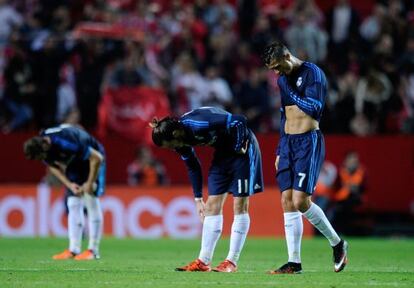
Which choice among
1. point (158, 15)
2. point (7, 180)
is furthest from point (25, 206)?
point (158, 15)

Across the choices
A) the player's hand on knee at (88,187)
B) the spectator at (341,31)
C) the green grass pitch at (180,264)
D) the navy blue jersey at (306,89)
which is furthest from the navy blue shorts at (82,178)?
the spectator at (341,31)

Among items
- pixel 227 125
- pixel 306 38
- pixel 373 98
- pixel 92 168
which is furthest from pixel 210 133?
pixel 306 38

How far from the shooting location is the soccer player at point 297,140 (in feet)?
34.2

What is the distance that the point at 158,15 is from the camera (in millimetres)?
22328

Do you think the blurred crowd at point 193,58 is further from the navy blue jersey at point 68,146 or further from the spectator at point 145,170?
the navy blue jersey at point 68,146

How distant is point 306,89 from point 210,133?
3.63 feet

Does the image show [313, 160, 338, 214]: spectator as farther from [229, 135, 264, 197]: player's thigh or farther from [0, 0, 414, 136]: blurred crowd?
[229, 135, 264, 197]: player's thigh

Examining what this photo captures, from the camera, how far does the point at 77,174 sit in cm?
1409

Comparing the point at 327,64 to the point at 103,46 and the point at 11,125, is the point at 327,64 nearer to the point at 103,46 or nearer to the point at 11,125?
the point at 103,46

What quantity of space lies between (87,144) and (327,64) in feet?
30.6

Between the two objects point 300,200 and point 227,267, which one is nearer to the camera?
point 300,200

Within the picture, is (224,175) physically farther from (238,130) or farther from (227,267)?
(227,267)

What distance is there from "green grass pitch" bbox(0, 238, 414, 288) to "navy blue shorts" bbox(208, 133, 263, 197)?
0.91 meters

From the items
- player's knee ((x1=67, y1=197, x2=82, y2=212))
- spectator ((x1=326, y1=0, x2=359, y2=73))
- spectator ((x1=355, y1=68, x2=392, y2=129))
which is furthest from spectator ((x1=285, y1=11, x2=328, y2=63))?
player's knee ((x1=67, y1=197, x2=82, y2=212))
